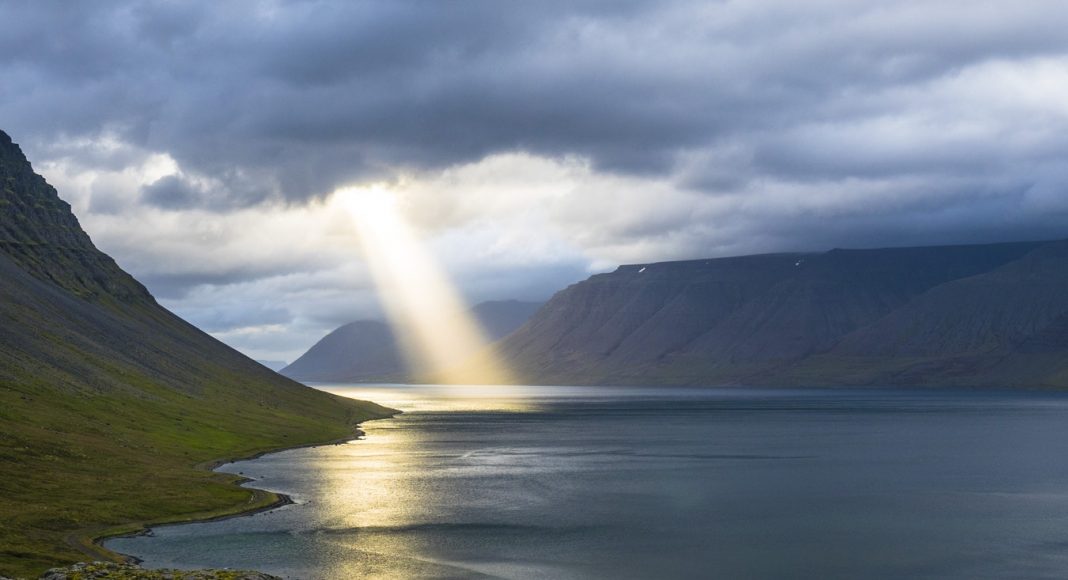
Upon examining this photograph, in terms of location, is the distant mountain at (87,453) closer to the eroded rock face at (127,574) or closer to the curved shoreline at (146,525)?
the curved shoreline at (146,525)

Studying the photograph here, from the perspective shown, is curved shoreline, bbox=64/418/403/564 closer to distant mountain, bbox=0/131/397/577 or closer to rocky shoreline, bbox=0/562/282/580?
distant mountain, bbox=0/131/397/577

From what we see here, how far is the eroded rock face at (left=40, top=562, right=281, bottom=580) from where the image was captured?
203 ft

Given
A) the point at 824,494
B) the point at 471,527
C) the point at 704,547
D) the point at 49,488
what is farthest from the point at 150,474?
the point at 824,494

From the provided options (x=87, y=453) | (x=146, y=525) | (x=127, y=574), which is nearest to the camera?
(x=127, y=574)

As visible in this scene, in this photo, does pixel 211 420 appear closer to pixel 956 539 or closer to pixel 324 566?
pixel 324 566

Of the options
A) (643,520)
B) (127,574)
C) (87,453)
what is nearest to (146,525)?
(127,574)

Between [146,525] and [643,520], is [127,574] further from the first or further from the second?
[643,520]

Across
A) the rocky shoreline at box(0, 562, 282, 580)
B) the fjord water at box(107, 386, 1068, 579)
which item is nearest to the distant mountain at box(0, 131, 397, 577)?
the fjord water at box(107, 386, 1068, 579)

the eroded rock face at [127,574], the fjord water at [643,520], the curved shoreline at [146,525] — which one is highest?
the eroded rock face at [127,574]

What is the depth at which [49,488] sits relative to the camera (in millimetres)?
104438

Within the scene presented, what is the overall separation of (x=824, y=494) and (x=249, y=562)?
71070 millimetres

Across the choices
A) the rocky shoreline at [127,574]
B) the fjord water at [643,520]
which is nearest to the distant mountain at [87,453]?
the fjord water at [643,520]

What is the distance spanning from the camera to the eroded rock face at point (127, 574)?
203ft

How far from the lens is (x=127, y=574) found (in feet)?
206
